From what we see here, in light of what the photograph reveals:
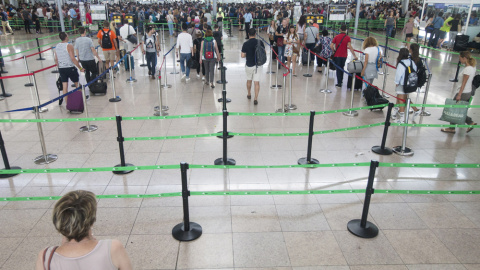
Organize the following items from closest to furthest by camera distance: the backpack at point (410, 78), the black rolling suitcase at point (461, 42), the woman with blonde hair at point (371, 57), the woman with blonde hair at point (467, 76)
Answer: the woman with blonde hair at point (467, 76), the backpack at point (410, 78), the woman with blonde hair at point (371, 57), the black rolling suitcase at point (461, 42)

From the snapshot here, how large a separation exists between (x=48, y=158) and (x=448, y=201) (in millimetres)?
6533

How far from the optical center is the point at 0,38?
73.0ft

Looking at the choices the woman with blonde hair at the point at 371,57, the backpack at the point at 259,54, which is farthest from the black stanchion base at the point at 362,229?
the woman with blonde hair at the point at 371,57

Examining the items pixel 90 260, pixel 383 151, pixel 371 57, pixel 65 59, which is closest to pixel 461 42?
pixel 371 57

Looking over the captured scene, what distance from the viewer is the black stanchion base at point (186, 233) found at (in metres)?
4.29

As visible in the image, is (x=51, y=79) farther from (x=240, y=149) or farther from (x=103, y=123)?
(x=240, y=149)

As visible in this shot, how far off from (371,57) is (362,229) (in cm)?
588

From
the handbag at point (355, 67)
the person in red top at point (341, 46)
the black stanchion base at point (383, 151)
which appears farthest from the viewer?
the person in red top at point (341, 46)

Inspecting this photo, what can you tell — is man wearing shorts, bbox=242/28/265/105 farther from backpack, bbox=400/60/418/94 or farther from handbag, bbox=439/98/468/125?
handbag, bbox=439/98/468/125

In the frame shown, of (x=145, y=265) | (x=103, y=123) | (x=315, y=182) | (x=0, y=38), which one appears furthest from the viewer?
(x=0, y=38)

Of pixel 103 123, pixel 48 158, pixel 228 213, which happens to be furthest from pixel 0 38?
pixel 228 213

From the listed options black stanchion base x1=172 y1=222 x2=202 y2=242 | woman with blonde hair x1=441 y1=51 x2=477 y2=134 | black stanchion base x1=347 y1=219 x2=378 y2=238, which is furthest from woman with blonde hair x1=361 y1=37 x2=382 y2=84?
black stanchion base x1=172 y1=222 x2=202 y2=242

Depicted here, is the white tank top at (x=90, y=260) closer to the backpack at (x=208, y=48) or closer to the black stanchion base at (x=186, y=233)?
the black stanchion base at (x=186, y=233)

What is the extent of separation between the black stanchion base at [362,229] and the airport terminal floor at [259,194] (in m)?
0.06
